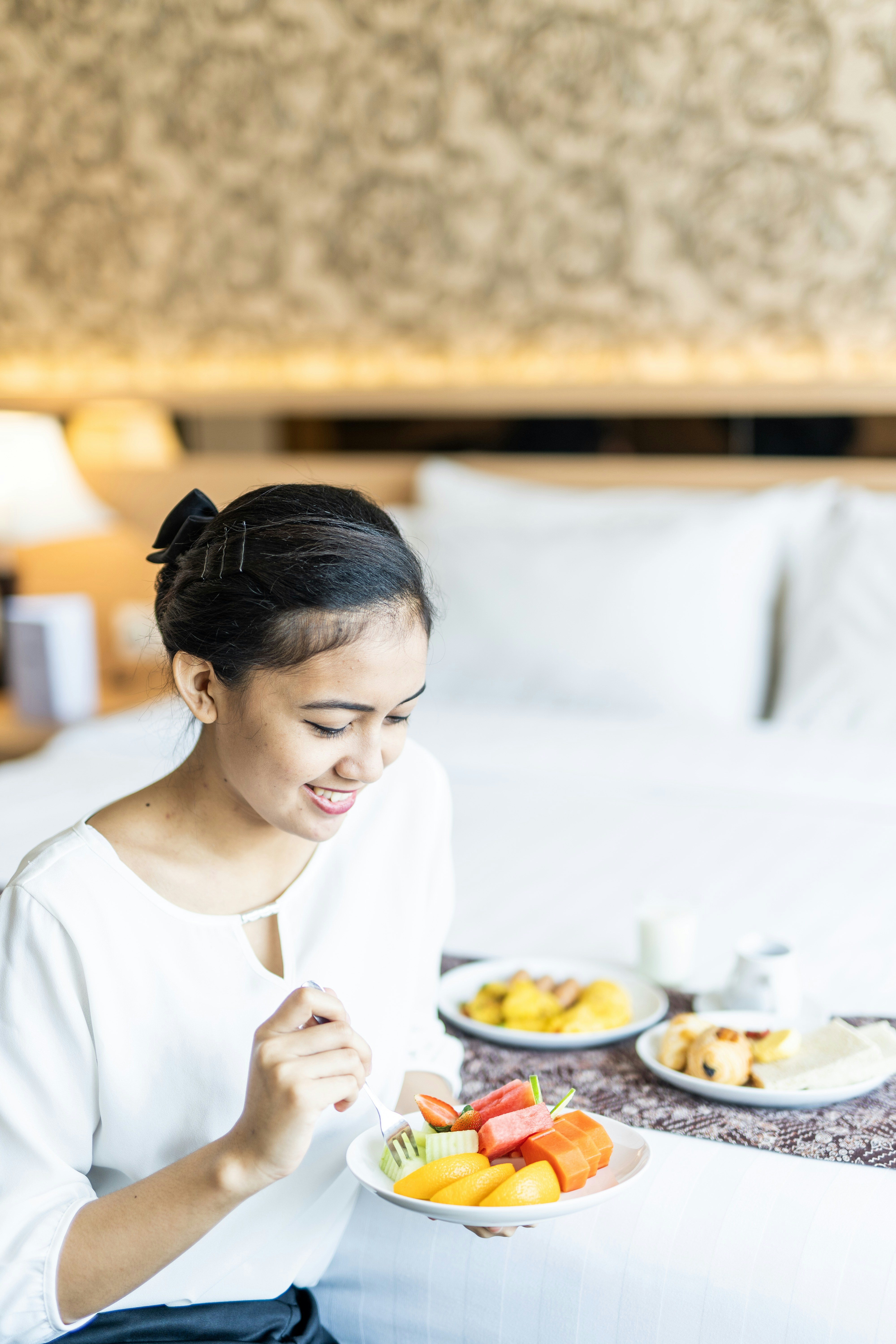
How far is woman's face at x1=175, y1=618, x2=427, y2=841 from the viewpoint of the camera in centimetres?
100

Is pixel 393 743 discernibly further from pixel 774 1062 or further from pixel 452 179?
pixel 452 179

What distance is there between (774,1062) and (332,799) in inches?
22.9

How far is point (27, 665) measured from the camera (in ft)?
10.5

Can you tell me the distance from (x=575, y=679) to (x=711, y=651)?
1.02 ft

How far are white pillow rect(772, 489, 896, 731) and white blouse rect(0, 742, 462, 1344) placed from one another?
153cm

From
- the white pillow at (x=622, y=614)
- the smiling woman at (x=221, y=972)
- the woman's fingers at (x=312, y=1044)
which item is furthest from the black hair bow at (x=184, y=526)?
the white pillow at (x=622, y=614)

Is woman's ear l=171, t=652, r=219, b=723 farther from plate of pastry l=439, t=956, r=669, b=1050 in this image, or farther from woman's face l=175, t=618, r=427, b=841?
plate of pastry l=439, t=956, r=669, b=1050

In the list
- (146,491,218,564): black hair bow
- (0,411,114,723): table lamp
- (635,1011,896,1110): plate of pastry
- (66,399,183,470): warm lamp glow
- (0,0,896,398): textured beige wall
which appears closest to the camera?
(146,491,218,564): black hair bow

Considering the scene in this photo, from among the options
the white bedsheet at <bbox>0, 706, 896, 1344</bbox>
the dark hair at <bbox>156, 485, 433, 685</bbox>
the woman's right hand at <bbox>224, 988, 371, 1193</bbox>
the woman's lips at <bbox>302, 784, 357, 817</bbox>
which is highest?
the dark hair at <bbox>156, 485, 433, 685</bbox>

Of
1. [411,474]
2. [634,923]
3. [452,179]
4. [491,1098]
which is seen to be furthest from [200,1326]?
[452,179]

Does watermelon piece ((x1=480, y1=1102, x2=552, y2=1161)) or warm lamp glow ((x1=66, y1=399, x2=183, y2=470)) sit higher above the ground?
→ warm lamp glow ((x1=66, y1=399, x2=183, y2=470))

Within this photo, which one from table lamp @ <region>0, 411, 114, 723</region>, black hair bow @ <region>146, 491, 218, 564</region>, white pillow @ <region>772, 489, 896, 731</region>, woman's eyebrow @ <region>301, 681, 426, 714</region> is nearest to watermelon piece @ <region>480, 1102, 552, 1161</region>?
woman's eyebrow @ <region>301, 681, 426, 714</region>

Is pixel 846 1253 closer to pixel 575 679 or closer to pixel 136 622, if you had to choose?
pixel 575 679

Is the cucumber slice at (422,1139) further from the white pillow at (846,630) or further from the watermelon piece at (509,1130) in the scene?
the white pillow at (846,630)
